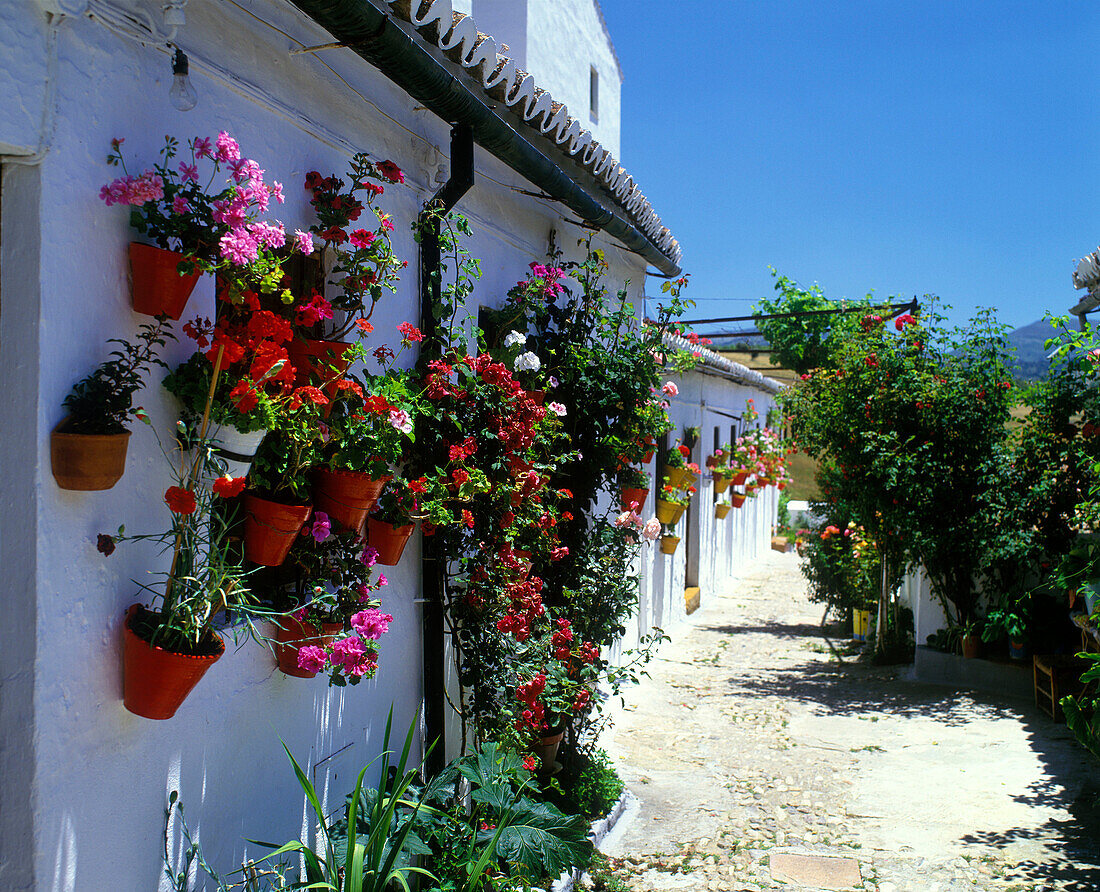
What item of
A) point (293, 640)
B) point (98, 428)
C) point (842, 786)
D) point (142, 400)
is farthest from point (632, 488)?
point (98, 428)

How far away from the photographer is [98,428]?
222 cm

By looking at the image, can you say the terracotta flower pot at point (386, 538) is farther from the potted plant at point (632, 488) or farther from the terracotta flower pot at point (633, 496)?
the terracotta flower pot at point (633, 496)

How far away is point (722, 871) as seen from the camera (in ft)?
15.6

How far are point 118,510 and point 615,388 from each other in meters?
3.49

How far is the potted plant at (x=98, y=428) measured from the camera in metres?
2.16

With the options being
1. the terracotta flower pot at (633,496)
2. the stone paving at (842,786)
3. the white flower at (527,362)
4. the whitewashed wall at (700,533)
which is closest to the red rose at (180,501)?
the white flower at (527,362)

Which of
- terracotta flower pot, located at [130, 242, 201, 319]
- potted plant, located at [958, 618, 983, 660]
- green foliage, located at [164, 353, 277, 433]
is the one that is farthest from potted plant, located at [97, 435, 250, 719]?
potted plant, located at [958, 618, 983, 660]

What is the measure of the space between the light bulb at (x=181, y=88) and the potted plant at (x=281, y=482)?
2.99 feet

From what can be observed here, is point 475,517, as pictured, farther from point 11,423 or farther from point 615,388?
point 11,423

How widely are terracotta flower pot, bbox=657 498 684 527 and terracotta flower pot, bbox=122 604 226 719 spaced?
6.74m

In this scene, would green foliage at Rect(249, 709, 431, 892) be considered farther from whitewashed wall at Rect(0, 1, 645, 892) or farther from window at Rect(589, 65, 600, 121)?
window at Rect(589, 65, 600, 121)

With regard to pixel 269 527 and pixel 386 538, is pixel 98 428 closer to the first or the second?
pixel 269 527

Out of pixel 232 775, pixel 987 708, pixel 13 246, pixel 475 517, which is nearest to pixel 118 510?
pixel 13 246

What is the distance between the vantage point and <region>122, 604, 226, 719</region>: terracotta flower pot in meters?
2.29
